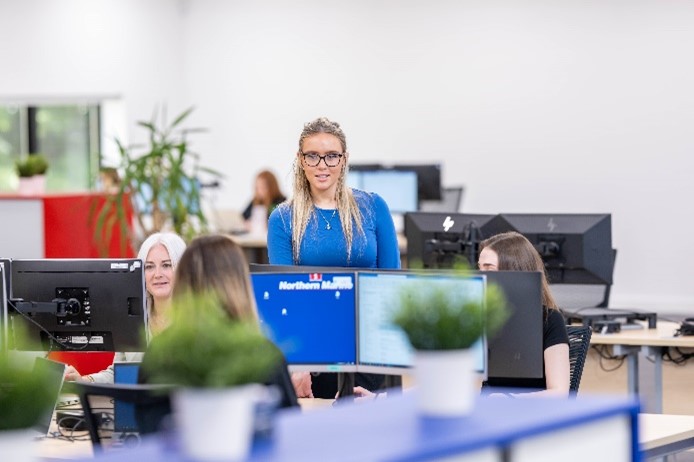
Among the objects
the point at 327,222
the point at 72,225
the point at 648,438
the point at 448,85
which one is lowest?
the point at 648,438

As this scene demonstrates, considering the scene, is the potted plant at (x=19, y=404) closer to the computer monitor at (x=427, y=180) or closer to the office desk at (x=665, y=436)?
the office desk at (x=665, y=436)

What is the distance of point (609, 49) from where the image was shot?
35.9 feet

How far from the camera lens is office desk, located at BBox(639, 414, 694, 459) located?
11.9 ft

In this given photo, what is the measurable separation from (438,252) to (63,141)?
297 inches

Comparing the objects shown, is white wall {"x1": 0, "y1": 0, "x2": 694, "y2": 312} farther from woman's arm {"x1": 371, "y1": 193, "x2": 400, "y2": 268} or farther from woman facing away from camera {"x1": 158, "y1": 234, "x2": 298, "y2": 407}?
woman facing away from camera {"x1": 158, "y1": 234, "x2": 298, "y2": 407}

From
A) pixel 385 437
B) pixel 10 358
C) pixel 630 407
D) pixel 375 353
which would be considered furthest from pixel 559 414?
pixel 375 353

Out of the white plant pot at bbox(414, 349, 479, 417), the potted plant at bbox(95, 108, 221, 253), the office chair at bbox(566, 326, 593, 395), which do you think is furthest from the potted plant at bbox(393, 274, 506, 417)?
the potted plant at bbox(95, 108, 221, 253)

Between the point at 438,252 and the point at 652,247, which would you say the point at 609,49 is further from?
the point at 438,252

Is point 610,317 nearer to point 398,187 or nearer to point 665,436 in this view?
point 665,436

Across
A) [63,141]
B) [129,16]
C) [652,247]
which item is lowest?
[652,247]

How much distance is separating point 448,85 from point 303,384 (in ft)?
25.5

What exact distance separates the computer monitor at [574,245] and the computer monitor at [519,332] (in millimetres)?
1706

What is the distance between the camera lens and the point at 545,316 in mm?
3869

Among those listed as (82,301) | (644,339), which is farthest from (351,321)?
(644,339)
